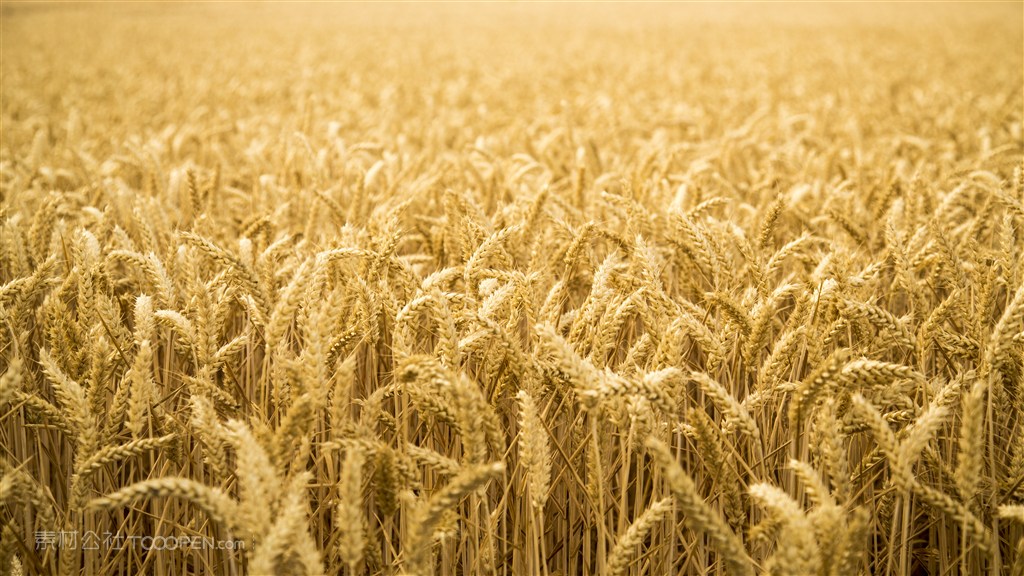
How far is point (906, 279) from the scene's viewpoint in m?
1.66

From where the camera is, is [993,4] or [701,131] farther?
[993,4]

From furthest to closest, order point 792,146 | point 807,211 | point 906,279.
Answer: point 792,146 → point 807,211 → point 906,279

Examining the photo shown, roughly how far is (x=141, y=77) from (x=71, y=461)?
31.5ft

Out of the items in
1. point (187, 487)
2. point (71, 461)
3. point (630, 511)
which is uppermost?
point (187, 487)

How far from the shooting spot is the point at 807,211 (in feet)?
9.04

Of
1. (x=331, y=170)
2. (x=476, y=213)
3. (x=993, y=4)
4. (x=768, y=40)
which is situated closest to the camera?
(x=476, y=213)

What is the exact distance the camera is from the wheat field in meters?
1.10

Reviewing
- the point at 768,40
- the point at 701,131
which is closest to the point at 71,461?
the point at 701,131

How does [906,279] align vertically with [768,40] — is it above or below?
below

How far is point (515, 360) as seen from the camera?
127cm

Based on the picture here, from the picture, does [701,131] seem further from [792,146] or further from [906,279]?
[906,279]

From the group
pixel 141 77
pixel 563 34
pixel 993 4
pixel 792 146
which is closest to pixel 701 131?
pixel 792 146

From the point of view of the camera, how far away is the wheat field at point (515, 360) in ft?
3.61

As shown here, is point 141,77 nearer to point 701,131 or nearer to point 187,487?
point 701,131
